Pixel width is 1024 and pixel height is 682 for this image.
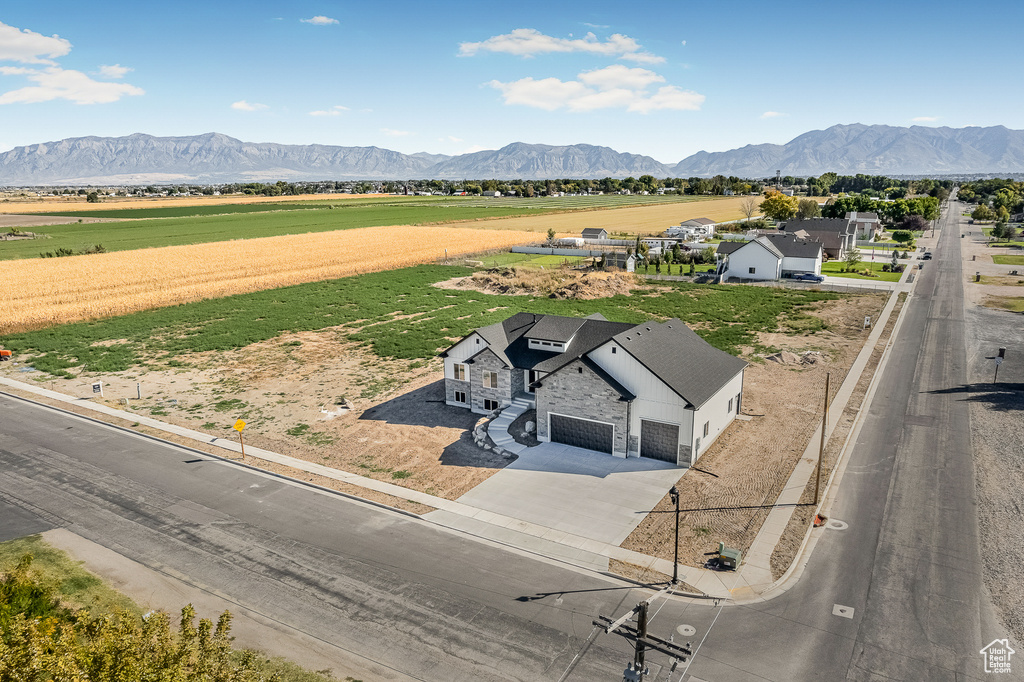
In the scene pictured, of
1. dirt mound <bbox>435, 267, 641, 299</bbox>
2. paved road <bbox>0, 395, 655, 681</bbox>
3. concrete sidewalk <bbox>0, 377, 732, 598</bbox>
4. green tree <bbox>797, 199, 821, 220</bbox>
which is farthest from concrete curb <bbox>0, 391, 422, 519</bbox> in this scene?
green tree <bbox>797, 199, 821, 220</bbox>

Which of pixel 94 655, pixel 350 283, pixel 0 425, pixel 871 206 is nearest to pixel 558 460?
pixel 94 655

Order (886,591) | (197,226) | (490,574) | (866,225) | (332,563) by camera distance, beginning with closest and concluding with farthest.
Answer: (886,591)
(490,574)
(332,563)
(866,225)
(197,226)

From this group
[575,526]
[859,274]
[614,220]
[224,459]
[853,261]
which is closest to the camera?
[575,526]

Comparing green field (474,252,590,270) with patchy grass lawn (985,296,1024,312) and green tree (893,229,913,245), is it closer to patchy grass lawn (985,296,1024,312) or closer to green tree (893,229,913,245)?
patchy grass lawn (985,296,1024,312)

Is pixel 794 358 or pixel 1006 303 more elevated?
pixel 1006 303

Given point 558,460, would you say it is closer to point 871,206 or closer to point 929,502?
point 929,502

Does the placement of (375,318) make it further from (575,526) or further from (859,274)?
(859,274)

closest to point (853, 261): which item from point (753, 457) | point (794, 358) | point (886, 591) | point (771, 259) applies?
point (771, 259)

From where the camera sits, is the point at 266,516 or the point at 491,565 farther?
the point at 266,516
